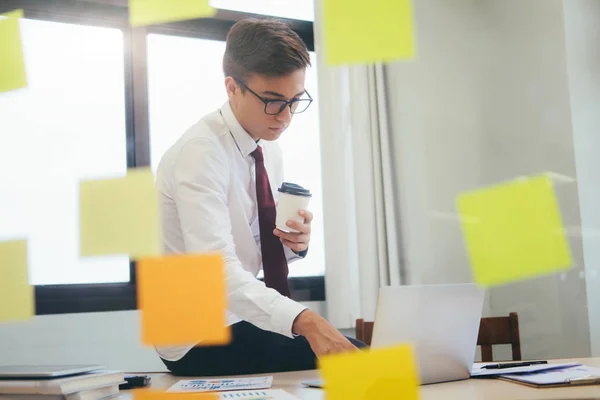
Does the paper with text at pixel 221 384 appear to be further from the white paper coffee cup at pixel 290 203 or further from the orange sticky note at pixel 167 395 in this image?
the white paper coffee cup at pixel 290 203

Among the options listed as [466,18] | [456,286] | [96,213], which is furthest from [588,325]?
[96,213]

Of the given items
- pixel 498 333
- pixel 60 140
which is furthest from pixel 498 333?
pixel 60 140

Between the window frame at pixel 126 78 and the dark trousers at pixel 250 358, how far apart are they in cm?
107

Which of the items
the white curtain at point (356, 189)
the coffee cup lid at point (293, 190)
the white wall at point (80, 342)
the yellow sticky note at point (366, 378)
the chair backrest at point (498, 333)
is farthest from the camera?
the white curtain at point (356, 189)

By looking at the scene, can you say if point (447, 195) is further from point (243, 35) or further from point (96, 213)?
point (96, 213)

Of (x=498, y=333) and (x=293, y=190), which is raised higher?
(x=293, y=190)

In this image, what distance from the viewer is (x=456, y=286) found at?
1.02 meters

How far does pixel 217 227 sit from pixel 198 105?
4.59ft

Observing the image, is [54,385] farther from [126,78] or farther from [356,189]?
[356,189]

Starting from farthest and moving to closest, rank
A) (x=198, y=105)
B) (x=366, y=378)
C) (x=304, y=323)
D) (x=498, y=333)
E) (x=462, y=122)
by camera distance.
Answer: (x=462, y=122)
(x=198, y=105)
(x=498, y=333)
(x=304, y=323)
(x=366, y=378)

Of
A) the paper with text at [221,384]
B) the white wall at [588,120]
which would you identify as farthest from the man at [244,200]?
the white wall at [588,120]

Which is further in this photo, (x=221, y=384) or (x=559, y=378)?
(x=221, y=384)

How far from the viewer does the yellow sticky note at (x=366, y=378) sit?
31.3 inches

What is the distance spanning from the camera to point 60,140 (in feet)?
7.79
